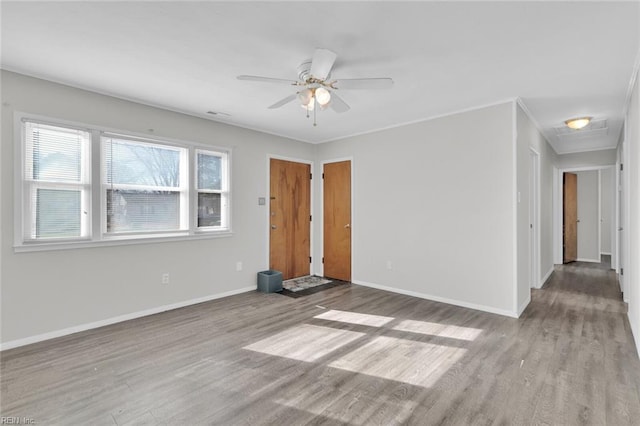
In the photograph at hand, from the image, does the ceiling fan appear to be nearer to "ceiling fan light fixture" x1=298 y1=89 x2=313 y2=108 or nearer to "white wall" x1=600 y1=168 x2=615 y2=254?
"ceiling fan light fixture" x1=298 y1=89 x2=313 y2=108

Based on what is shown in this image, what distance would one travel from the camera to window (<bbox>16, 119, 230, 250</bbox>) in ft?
9.56

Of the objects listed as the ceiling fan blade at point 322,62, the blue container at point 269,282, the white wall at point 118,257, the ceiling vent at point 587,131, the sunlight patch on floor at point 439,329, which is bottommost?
the sunlight patch on floor at point 439,329

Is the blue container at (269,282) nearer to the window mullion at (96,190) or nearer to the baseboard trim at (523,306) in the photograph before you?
the window mullion at (96,190)

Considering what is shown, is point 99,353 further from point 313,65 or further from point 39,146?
point 313,65

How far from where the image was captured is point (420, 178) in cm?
433

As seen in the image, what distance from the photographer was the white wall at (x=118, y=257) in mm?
2764

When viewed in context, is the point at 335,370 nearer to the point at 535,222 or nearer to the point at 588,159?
the point at 535,222

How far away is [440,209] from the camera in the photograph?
4.13 metres

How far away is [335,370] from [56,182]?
3.22 metres

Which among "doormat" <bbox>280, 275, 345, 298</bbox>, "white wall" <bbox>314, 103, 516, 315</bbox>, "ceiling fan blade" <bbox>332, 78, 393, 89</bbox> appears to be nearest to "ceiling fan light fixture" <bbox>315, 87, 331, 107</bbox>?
"ceiling fan blade" <bbox>332, 78, 393, 89</bbox>

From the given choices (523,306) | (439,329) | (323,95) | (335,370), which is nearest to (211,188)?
(323,95)

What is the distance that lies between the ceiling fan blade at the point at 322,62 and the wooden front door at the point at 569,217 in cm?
692

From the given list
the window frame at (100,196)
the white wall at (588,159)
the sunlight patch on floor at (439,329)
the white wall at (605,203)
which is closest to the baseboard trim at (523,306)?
the sunlight patch on floor at (439,329)

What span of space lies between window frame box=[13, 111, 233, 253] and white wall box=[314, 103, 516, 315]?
2267 mm
